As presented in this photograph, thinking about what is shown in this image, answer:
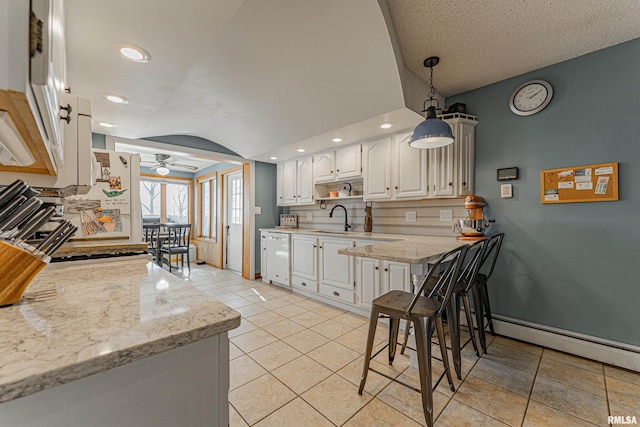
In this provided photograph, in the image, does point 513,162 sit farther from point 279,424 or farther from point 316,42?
point 279,424

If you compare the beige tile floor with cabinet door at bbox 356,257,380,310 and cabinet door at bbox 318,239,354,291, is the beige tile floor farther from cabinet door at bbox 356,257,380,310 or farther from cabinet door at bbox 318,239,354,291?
cabinet door at bbox 318,239,354,291

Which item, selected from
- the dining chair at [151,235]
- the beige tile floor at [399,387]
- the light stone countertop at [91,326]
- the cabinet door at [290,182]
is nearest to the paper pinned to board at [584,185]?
the beige tile floor at [399,387]

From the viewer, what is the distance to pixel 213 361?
2.26ft

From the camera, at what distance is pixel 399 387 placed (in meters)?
1.83

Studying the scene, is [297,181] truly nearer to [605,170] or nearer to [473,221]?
[473,221]

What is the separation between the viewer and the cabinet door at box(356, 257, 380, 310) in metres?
2.93

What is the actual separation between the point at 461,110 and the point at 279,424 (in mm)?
3166

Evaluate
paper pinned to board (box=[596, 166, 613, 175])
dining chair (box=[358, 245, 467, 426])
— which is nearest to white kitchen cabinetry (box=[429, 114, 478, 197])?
paper pinned to board (box=[596, 166, 613, 175])

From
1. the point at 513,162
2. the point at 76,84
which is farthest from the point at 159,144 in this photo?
the point at 513,162

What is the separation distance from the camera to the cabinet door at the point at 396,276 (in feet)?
8.67

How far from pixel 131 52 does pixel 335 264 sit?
2795mm

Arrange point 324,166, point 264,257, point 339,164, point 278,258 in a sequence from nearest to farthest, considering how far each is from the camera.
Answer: point 339,164 < point 324,166 < point 278,258 < point 264,257

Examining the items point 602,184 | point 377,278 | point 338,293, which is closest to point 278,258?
point 338,293

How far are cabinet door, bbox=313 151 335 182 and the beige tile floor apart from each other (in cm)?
218
